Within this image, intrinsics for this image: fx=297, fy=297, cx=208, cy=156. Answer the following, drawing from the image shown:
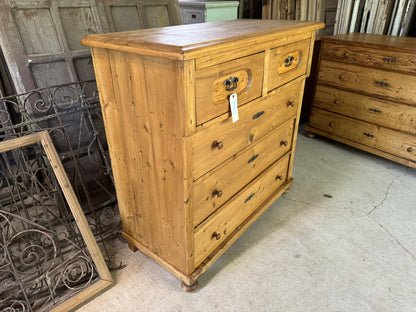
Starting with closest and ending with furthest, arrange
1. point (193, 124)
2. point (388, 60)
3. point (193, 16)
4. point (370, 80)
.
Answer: point (193, 124)
point (388, 60)
point (370, 80)
point (193, 16)

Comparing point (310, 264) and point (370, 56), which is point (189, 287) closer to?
point (310, 264)

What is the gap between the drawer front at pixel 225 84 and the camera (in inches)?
41.7

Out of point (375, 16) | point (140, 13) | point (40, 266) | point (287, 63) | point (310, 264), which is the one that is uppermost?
point (140, 13)

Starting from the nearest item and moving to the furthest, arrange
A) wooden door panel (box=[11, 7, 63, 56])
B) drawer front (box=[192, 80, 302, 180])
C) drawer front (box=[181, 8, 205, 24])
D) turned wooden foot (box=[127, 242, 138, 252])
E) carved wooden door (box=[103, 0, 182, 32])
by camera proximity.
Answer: drawer front (box=[192, 80, 302, 180]) < wooden door panel (box=[11, 7, 63, 56]) < turned wooden foot (box=[127, 242, 138, 252]) < carved wooden door (box=[103, 0, 182, 32]) < drawer front (box=[181, 8, 205, 24])

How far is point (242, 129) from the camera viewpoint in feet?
4.64

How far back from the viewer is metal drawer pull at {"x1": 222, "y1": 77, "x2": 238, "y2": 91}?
115cm

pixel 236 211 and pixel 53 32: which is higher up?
pixel 53 32

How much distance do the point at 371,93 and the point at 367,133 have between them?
0.34 meters

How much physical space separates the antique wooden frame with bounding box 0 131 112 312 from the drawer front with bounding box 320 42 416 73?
7.38ft

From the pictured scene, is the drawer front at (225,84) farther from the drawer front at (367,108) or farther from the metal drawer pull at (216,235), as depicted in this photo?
the drawer front at (367,108)

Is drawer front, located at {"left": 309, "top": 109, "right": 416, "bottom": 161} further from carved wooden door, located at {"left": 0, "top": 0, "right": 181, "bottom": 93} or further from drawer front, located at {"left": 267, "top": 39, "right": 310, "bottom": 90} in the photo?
carved wooden door, located at {"left": 0, "top": 0, "right": 181, "bottom": 93}

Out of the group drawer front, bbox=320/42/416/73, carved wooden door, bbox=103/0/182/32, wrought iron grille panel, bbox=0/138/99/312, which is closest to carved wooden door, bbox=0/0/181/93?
carved wooden door, bbox=103/0/182/32

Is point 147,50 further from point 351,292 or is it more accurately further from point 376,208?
point 376,208

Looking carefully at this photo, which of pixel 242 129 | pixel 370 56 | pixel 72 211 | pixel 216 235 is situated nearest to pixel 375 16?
pixel 370 56
